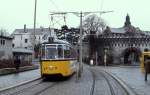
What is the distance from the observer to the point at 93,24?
126 meters

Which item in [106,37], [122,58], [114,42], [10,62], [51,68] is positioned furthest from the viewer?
[114,42]

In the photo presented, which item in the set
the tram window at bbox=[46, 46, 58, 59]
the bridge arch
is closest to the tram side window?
the tram window at bbox=[46, 46, 58, 59]

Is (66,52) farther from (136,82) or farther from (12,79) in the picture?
(136,82)

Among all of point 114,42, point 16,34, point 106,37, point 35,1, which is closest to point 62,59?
point 35,1

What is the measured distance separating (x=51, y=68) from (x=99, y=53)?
10111 centimetres

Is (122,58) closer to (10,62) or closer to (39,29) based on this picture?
(39,29)

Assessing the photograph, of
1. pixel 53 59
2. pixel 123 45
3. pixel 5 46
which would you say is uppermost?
pixel 123 45

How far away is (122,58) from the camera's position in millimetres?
149625

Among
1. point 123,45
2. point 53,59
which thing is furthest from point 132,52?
point 53,59

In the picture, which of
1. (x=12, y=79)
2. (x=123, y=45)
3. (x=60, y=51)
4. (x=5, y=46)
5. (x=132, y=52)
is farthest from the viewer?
(x=123, y=45)

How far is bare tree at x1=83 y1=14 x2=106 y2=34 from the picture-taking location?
412 ft

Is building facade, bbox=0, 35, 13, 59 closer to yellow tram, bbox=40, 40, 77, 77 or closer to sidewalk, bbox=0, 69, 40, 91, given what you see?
sidewalk, bbox=0, 69, 40, 91

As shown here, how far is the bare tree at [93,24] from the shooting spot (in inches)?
4942

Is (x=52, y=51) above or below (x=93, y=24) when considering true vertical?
below
